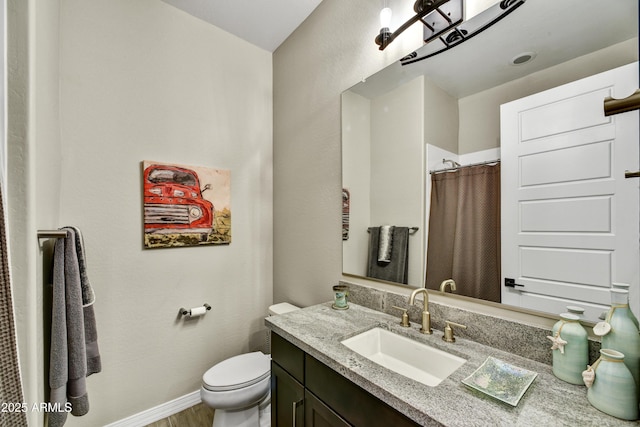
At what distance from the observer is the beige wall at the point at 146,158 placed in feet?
4.96

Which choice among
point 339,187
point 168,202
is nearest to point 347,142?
point 339,187

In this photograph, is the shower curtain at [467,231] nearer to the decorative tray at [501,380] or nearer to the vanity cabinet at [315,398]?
the decorative tray at [501,380]

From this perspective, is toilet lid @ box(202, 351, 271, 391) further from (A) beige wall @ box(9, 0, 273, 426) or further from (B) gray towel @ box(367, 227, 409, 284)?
(B) gray towel @ box(367, 227, 409, 284)

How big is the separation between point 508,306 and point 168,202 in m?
1.96

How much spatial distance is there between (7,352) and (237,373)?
51.0 inches

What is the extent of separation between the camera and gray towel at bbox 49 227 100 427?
1.02 m

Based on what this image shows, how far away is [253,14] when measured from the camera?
192 centimetres

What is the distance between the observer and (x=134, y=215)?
1.70m

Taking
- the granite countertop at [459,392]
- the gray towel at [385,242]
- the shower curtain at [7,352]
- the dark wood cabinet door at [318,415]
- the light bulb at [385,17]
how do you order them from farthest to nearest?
the gray towel at [385,242] → the light bulb at [385,17] → the dark wood cabinet door at [318,415] → the granite countertop at [459,392] → the shower curtain at [7,352]

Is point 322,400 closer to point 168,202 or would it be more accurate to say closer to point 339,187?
point 339,187

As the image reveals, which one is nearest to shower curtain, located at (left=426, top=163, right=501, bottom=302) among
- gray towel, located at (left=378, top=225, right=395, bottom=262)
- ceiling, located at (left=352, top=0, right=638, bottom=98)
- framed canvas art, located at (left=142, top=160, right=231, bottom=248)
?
gray towel, located at (left=378, top=225, right=395, bottom=262)

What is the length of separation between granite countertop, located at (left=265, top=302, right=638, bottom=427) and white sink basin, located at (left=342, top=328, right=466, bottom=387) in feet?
0.10

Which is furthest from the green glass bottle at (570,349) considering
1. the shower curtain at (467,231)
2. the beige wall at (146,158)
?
the beige wall at (146,158)

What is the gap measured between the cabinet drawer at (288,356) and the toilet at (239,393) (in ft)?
1.31
